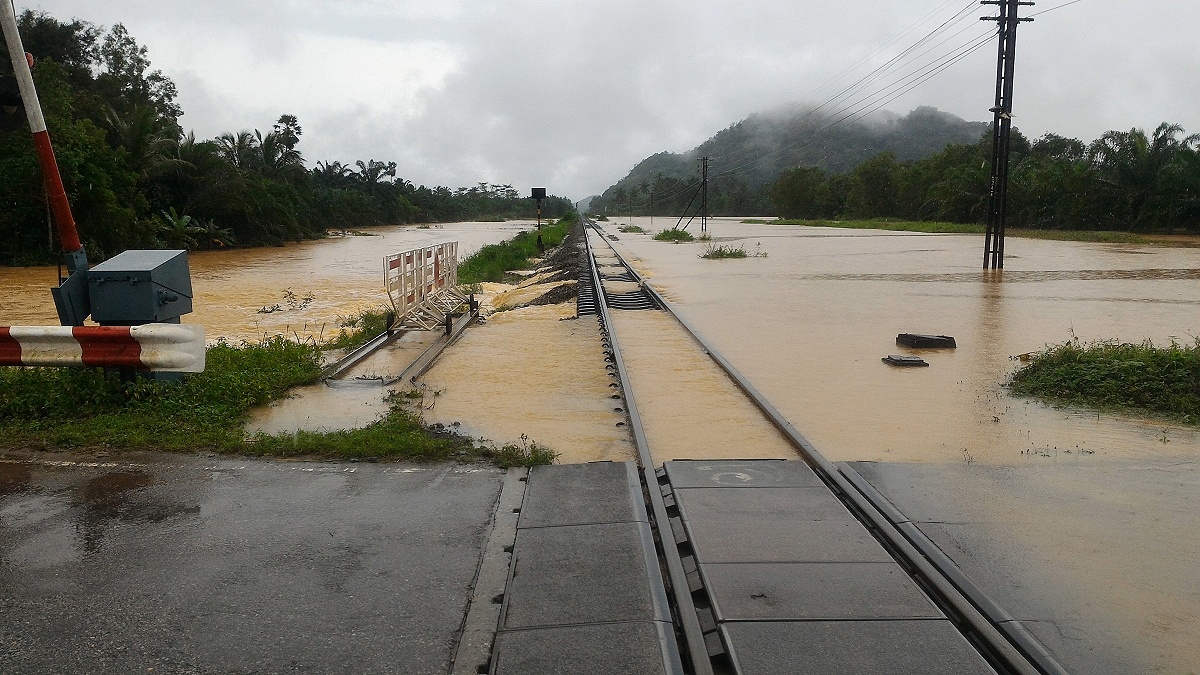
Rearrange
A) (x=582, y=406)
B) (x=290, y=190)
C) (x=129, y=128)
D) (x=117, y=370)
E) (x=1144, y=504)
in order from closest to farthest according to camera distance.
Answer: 1. (x=1144, y=504)
2. (x=117, y=370)
3. (x=582, y=406)
4. (x=129, y=128)
5. (x=290, y=190)

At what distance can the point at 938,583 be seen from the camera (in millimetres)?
3596

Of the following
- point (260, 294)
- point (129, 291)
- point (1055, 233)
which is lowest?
point (260, 294)

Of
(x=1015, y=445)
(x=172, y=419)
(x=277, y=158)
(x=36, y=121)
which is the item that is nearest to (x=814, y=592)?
(x=1015, y=445)

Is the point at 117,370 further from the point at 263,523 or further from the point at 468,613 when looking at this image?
the point at 468,613

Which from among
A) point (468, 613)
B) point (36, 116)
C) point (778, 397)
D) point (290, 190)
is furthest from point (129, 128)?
point (468, 613)

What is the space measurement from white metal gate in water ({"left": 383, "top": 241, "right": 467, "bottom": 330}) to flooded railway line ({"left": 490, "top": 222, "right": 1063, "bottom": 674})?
19.1 feet

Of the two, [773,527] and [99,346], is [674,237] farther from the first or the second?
[773,527]

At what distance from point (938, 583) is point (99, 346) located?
598 cm

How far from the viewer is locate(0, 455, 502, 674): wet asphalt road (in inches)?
124

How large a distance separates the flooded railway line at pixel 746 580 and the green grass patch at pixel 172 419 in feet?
4.35

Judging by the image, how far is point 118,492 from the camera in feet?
16.1

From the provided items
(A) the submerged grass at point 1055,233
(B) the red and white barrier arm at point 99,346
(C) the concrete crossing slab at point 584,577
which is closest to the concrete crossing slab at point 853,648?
(C) the concrete crossing slab at point 584,577

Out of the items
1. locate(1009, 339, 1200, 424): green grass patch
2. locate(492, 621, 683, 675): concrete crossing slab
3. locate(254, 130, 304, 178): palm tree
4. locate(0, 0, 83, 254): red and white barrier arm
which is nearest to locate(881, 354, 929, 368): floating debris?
locate(1009, 339, 1200, 424): green grass patch

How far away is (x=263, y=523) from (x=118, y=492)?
1.13m
